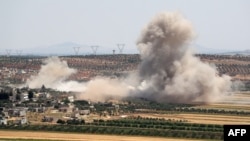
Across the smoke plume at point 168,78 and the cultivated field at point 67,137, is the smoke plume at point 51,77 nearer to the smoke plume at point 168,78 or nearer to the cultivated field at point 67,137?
the smoke plume at point 168,78

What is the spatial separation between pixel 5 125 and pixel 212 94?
183 feet

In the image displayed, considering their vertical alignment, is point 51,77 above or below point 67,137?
above

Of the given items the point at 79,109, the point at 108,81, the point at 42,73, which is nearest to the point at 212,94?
the point at 108,81

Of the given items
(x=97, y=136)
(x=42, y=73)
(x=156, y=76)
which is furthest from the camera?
(x=42, y=73)

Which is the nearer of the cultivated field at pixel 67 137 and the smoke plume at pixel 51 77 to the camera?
the cultivated field at pixel 67 137

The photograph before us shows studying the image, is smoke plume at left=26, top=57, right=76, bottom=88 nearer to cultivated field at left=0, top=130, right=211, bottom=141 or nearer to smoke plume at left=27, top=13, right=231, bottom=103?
smoke plume at left=27, top=13, right=231, bottom=103

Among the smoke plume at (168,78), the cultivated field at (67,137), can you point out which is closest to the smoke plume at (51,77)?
the smoke plume at (168,78)

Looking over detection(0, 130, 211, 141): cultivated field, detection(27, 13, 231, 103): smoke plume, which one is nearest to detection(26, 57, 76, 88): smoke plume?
detection(27, 13, 231, 103): smoke plume

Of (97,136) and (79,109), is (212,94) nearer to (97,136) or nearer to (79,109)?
(79,109)

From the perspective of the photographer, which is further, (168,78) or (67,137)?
(168,78)

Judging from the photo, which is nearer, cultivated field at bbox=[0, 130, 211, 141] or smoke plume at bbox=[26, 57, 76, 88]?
cultivated field at bbox=[0, 130, 211, 141]

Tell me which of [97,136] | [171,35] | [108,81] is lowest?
[97,136]

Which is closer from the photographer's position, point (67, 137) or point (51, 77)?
point (67, 137)

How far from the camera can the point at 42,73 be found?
173 metres
